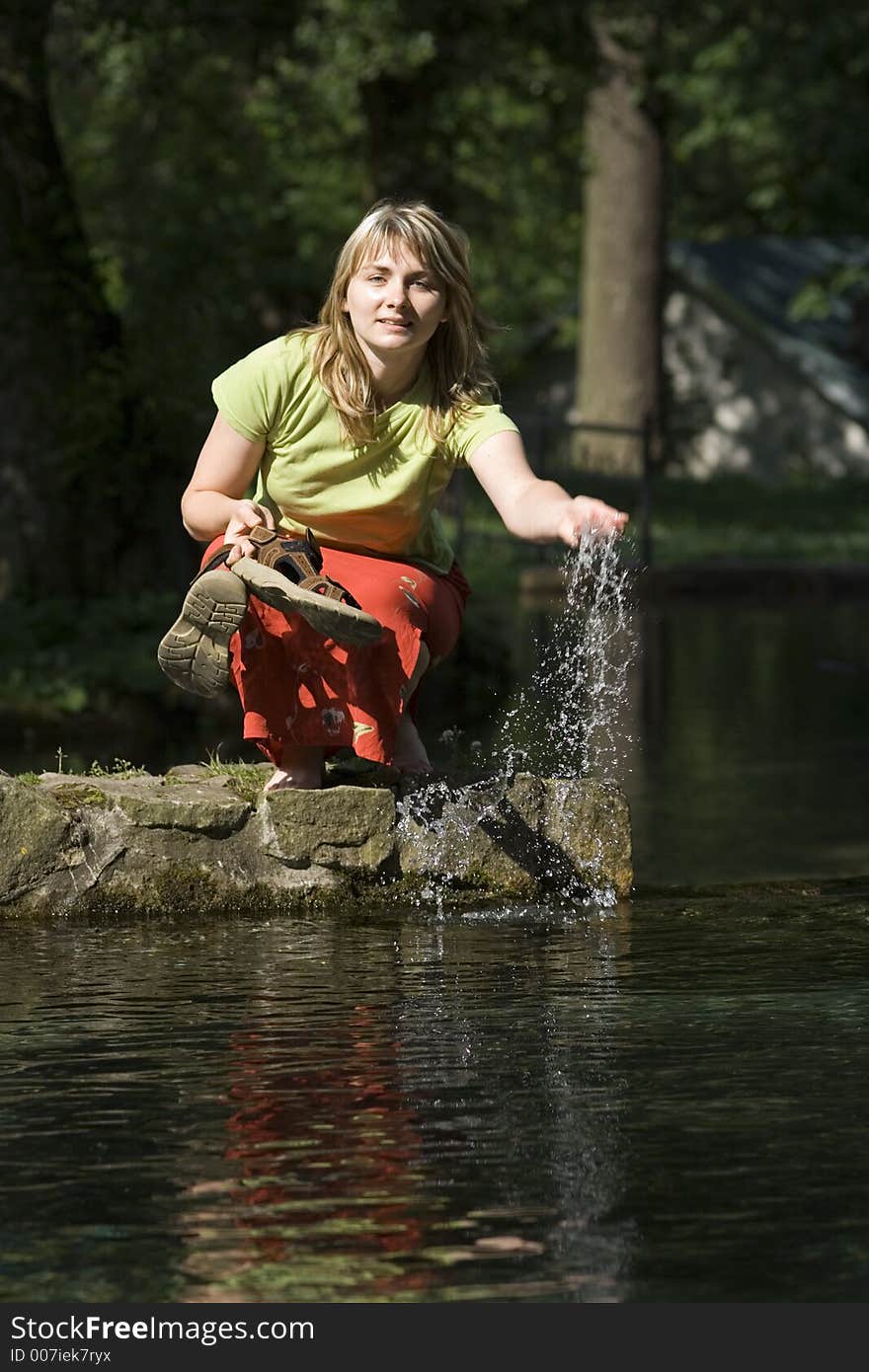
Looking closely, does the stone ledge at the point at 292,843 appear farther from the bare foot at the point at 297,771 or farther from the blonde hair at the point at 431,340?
the blonde hair at the point at 431,340

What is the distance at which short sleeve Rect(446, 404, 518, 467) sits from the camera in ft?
19.8

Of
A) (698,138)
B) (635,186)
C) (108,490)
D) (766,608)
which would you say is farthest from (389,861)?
(698,138)

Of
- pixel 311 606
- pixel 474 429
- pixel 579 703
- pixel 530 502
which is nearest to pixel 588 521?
A: pixel 530 502

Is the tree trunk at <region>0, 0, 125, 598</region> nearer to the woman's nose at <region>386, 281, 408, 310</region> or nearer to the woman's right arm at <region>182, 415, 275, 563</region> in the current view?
the woman's right arm at <region>182, 415, 275, 563</region>

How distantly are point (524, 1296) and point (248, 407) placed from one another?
322 cm

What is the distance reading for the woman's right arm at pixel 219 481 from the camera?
19.8 ft

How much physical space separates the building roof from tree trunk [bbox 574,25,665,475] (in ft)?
28.9

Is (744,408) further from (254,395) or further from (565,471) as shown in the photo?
(254,395)

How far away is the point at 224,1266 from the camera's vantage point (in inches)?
133

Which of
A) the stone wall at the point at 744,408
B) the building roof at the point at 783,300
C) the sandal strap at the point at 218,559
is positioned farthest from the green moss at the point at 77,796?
the stone wall at the point at 744,408

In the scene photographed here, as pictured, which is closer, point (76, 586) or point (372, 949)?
point (372, 949)

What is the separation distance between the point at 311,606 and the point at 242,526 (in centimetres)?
33

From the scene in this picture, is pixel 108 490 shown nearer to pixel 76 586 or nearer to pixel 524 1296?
pixel 76 586

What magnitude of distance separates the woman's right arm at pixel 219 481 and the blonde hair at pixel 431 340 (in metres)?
0.25
